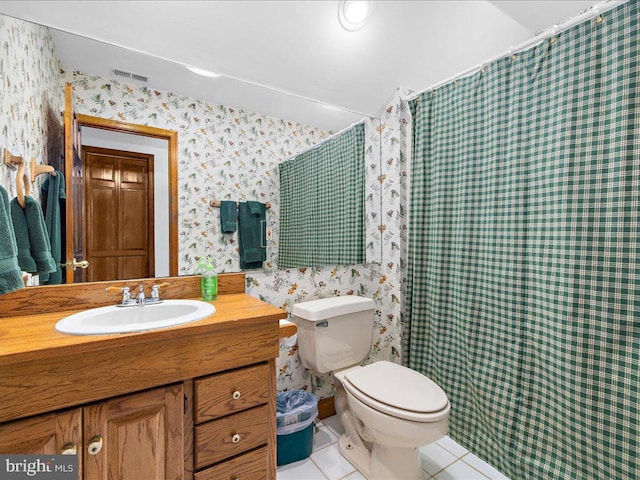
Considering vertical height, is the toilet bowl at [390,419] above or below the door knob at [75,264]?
below

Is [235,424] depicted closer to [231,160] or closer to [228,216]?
[228,216]

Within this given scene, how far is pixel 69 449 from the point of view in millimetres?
801

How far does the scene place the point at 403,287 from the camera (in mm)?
1951

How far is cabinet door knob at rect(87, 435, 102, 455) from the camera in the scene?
0.83 m

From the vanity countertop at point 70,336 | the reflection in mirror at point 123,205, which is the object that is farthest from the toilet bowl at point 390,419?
the reflection in mirror at point 123,205

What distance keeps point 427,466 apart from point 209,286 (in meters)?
1.41

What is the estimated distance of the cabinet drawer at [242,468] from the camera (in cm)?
102

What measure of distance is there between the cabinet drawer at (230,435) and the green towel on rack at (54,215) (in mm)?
790

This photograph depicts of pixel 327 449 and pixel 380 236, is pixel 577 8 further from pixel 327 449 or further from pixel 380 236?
pixel 327 449

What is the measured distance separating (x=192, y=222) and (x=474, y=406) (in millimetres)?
1693

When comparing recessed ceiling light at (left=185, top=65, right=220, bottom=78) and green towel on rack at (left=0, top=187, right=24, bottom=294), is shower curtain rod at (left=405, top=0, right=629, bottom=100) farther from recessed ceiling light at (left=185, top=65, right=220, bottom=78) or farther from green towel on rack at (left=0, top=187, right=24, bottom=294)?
green towel on rack at (left=0, top=187, right=24, bottom=294)

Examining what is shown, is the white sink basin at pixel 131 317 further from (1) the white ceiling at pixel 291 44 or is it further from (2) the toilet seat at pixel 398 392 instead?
(1) the white ceiling at pixel 291 44

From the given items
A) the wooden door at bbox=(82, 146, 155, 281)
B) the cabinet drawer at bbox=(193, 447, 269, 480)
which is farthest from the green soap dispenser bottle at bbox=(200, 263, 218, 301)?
the cabinet drawer at bbox=(193, 447, 269, 480)

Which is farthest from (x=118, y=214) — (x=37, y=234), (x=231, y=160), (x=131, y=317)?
(x=231, y=160)
